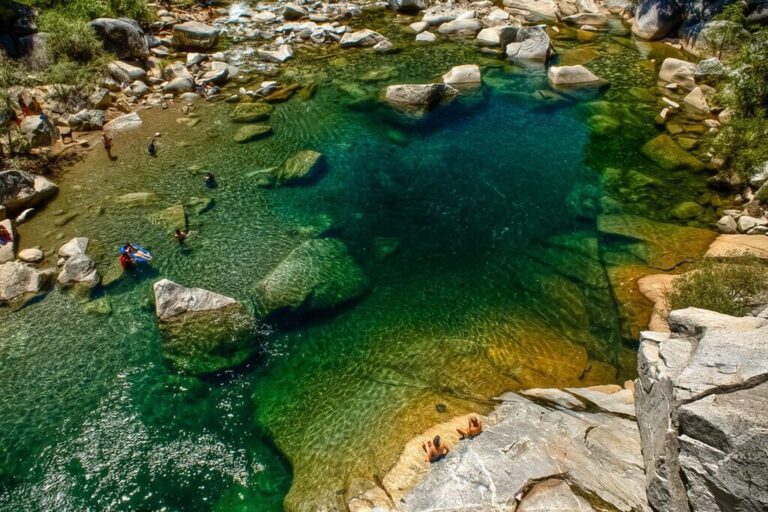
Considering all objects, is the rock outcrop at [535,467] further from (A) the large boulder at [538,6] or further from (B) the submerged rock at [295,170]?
(A) the large boulder at [538,6]

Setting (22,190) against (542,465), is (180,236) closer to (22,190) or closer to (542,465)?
(22,190)

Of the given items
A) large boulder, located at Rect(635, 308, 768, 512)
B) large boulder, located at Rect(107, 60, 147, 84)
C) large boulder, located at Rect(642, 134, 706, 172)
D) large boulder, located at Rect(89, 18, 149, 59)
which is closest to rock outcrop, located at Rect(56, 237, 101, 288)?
large boulder, located at Rect(107, 60, 147, 84)

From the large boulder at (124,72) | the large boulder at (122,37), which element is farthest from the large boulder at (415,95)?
the large boulder at (122,37)

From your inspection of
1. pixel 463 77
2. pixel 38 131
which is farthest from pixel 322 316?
pixel 463 77

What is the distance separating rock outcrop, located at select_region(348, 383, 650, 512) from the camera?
10.6 meters

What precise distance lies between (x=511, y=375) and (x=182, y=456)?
10.3 m

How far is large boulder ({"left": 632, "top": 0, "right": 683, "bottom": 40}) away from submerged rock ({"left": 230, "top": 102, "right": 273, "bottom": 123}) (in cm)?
2994

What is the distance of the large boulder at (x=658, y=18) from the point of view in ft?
116

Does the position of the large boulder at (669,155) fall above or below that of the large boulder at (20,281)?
above

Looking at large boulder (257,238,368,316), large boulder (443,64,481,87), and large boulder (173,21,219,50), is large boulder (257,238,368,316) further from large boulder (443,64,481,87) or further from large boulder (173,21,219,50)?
large boulder (173,21,219,50)

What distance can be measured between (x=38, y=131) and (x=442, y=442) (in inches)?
1065

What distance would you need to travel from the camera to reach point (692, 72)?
30125 mm

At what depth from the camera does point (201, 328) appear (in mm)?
16359

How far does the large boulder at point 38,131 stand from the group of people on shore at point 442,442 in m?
26.5
